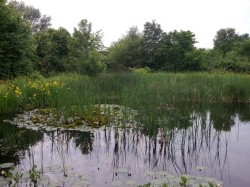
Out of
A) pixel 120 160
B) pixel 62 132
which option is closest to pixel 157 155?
pixel 120 160

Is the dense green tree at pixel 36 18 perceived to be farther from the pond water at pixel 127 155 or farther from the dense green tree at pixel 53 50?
the pond water at pixel 127 155

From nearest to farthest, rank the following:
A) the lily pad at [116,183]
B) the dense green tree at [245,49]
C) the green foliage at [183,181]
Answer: the green foliage at [183,181] < the lily pad at [116,183] < the dense green tree at [245,49]

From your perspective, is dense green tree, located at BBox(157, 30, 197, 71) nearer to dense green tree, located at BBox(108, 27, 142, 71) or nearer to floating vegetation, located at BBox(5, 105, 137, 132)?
dense green tree, located at BBox(108, 27, 142, 71)

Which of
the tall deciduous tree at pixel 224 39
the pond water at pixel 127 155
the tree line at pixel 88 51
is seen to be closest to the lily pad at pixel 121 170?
the pond water at pixel 127 155

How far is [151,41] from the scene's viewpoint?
22953 millimetres

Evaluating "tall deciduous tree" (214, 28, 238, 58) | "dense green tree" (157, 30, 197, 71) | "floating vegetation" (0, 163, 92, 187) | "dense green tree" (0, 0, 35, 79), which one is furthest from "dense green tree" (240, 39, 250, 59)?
"floating vegetation" (0, 163, 92, 187)

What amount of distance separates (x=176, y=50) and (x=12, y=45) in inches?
492

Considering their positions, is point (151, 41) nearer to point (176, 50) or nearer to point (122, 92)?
point (176, 50)

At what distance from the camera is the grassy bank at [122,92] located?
602 centimetres

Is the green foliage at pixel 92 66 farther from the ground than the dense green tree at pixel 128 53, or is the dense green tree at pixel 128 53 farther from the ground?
the dense green tree at pixel 128 53

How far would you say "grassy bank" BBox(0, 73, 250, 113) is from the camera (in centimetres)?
602

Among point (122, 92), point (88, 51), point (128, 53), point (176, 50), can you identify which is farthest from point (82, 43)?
point (122, 92)

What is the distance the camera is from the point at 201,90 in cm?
938

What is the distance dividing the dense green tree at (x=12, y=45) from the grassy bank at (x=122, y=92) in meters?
3.82
